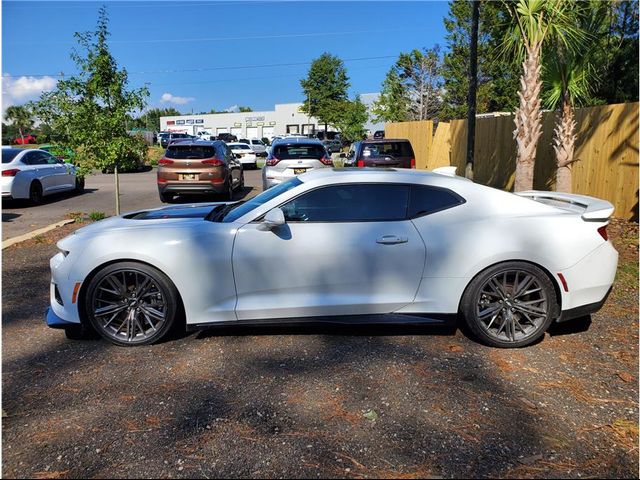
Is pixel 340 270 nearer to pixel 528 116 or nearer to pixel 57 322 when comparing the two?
pixel 57 322

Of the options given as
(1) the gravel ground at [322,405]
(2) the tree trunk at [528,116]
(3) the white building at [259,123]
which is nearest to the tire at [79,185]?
(1) the gravel ground at [322,405]

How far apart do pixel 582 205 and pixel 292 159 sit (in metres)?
7.39

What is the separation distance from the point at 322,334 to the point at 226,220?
4.32 ft

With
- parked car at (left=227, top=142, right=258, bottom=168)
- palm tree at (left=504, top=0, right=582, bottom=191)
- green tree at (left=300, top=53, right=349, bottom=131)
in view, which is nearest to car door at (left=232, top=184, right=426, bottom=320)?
palm tree at (left=504, top=0, right=582, bottom=191)

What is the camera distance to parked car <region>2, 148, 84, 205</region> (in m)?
12.3

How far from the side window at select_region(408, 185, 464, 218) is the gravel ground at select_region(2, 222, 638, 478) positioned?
1.13m

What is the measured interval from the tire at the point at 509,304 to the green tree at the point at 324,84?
192 ft

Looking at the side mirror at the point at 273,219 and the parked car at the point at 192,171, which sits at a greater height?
the parked car at the point at 192,171

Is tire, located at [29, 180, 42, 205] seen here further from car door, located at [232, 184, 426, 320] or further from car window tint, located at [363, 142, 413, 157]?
car door, located at [232, 184, 426, 320]

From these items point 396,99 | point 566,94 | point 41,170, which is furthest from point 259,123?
point 566,94

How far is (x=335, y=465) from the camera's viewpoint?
8.95 feet

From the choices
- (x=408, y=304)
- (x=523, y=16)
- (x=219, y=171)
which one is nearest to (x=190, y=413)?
(x=408, y=304)

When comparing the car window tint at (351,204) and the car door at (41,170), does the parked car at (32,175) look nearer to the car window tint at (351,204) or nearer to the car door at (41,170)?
the car door at (41,170)

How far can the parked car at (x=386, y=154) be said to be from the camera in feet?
45.0
